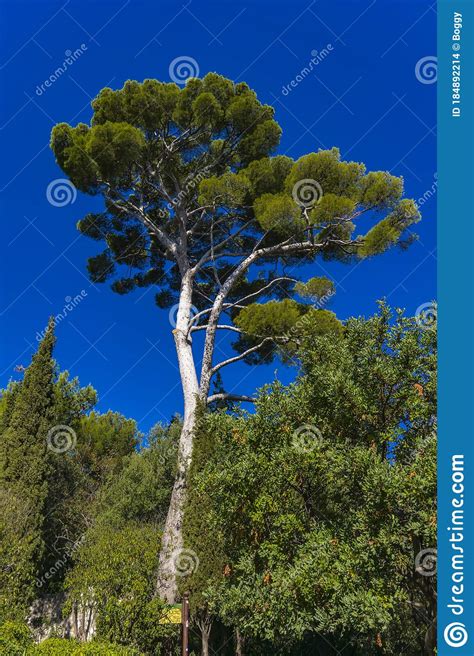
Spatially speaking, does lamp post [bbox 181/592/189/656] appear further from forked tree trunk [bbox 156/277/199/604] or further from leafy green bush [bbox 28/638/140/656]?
leafy green bush [bbox 28/638/140/656]

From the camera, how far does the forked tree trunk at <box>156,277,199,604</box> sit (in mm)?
9836

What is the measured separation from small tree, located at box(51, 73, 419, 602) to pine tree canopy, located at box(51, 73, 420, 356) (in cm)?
4

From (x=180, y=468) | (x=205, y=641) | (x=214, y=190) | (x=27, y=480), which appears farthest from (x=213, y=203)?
(x=205, y=641)

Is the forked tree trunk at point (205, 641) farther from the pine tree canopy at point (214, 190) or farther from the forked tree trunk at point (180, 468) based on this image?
the pine tree canopy at point (214, 190)

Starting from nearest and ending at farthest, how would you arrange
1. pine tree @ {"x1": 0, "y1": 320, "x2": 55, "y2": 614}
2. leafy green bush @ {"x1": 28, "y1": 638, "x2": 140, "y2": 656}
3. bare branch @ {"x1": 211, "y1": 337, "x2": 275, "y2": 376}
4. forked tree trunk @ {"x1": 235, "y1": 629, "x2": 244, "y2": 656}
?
1. leafy green bush @ {"x1": 28, "y1": 638, "x2": 140, "y2": 656}
2. forked tree trunk @ {"x1": 235, "y1": 629, "x2": 244, "y2": 656}
3. pine tree @ {"x1": 0, "y1": 320, "x2": 55, "y2": 614}
4. bare branch @ {"x1": 211, "y1": 337, "x2": 275, "y2": 376}

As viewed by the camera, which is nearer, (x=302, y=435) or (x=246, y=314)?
(x=302, y=435)

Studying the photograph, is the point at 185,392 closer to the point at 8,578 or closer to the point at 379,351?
the point at 8,578

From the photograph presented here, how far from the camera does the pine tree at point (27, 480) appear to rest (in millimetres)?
9789

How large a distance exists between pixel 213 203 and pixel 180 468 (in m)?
7.28

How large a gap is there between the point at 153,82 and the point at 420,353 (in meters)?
12.6

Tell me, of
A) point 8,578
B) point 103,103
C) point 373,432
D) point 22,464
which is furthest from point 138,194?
point 373,432

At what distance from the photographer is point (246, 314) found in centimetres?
1332

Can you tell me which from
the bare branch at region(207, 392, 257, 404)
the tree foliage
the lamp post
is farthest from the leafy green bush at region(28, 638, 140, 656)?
the bare branch at region(207, 392, 257, 404)

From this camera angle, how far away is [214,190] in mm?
14000
